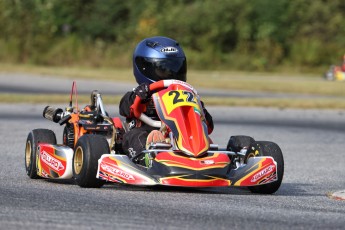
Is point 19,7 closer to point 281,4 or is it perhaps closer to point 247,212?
point 281,4

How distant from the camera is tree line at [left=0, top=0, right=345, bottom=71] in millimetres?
39156

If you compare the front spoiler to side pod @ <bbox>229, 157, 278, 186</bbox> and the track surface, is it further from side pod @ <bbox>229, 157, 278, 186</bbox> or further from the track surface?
the track surface

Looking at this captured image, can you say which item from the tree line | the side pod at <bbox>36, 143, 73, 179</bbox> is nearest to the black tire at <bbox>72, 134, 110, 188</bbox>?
the side pod at <bbox>36, 143, 73, 179</bbox>

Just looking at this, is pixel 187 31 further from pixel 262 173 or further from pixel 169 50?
pixel 262 173

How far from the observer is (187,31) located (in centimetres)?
4194

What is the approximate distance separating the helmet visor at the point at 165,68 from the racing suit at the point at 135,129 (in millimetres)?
294

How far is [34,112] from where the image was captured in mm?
19406

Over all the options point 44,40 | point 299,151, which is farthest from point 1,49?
point 299,151

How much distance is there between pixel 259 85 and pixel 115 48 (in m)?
11.7

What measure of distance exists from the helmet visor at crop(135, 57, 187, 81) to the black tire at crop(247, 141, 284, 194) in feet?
3.27

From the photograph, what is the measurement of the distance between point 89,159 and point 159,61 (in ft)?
4.62

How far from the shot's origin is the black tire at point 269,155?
336 inches

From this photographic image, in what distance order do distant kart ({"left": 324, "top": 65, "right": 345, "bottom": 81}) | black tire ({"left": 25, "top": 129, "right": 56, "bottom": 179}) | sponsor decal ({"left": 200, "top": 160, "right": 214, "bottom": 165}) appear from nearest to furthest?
1. sponsor decal ({"left": 200, "top": 160, "right": 214, "bottom": 165})
2. black tire ({"left": 25, "top": 129, "right": 56, "bottom": 179})
3. distant kart ({"left": 324, "top": 65, "right": 345, "bottom": 81})

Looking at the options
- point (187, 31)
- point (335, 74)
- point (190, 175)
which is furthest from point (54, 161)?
point (187, 31)
